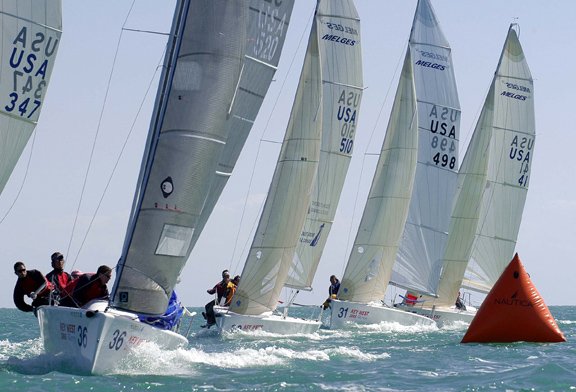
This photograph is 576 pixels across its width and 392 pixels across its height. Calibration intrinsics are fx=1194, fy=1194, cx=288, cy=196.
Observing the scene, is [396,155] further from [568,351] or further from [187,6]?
[187,6]

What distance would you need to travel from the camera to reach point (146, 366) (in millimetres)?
14734

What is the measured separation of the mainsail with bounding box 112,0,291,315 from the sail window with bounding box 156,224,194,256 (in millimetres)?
12

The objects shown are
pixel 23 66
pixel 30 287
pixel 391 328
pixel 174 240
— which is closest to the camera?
pixel 174 240

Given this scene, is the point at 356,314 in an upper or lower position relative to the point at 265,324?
upper

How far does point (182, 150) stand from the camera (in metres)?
14.9

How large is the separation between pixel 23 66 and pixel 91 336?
3834 mm

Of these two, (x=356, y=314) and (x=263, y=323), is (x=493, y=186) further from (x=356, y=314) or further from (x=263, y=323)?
(x=263, y=323)

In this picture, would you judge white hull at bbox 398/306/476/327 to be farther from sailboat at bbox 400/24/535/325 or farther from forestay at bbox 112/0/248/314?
forestay at bbox 112/0/248/314

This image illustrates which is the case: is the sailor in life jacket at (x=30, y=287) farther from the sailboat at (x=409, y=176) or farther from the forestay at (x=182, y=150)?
the sailboat at (x=409, y=176)

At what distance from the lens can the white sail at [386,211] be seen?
28359mm

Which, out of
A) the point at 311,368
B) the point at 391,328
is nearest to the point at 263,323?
the point at 391,328

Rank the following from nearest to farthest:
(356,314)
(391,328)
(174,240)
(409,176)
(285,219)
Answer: (174,240), (285,219), (391,328), (356,314), (409,176)

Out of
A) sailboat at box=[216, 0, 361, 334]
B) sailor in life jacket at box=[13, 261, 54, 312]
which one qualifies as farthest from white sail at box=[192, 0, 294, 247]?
sailboat at box=[216, 0, 361, 334]

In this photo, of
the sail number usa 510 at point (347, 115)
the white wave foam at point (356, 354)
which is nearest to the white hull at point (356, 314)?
the sail number usa 510 at point (347, 115)
